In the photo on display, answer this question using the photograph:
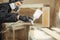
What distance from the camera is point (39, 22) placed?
16.1 ft

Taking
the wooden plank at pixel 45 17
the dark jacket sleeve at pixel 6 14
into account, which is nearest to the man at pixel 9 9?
the dark jacket sleeve at pixel 6 14

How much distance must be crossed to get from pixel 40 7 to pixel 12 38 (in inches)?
65.0

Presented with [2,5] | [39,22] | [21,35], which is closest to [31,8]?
[39,22]

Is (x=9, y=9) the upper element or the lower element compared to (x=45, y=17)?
upper

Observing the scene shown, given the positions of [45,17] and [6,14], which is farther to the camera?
[45,17]

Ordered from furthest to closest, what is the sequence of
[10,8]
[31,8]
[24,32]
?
[31,8]
[24,32]
[10,8]

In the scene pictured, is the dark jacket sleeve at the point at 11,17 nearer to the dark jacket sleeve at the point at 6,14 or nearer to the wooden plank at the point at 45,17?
the dark jacket sleeve at the point at 6,14

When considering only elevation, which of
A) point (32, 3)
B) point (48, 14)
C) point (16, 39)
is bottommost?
point (16, 39)

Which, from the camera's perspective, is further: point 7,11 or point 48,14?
point 48,14

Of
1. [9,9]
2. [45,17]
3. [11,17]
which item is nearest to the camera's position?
[9,9]

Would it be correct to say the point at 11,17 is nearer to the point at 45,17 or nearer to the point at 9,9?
the point at 9,9

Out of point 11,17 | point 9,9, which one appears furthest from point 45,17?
point 9,9

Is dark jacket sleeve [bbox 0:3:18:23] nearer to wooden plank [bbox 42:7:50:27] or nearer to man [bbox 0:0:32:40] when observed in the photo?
man [bbox 0:0:32:40]

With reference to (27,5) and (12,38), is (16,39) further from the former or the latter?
(27,5)
